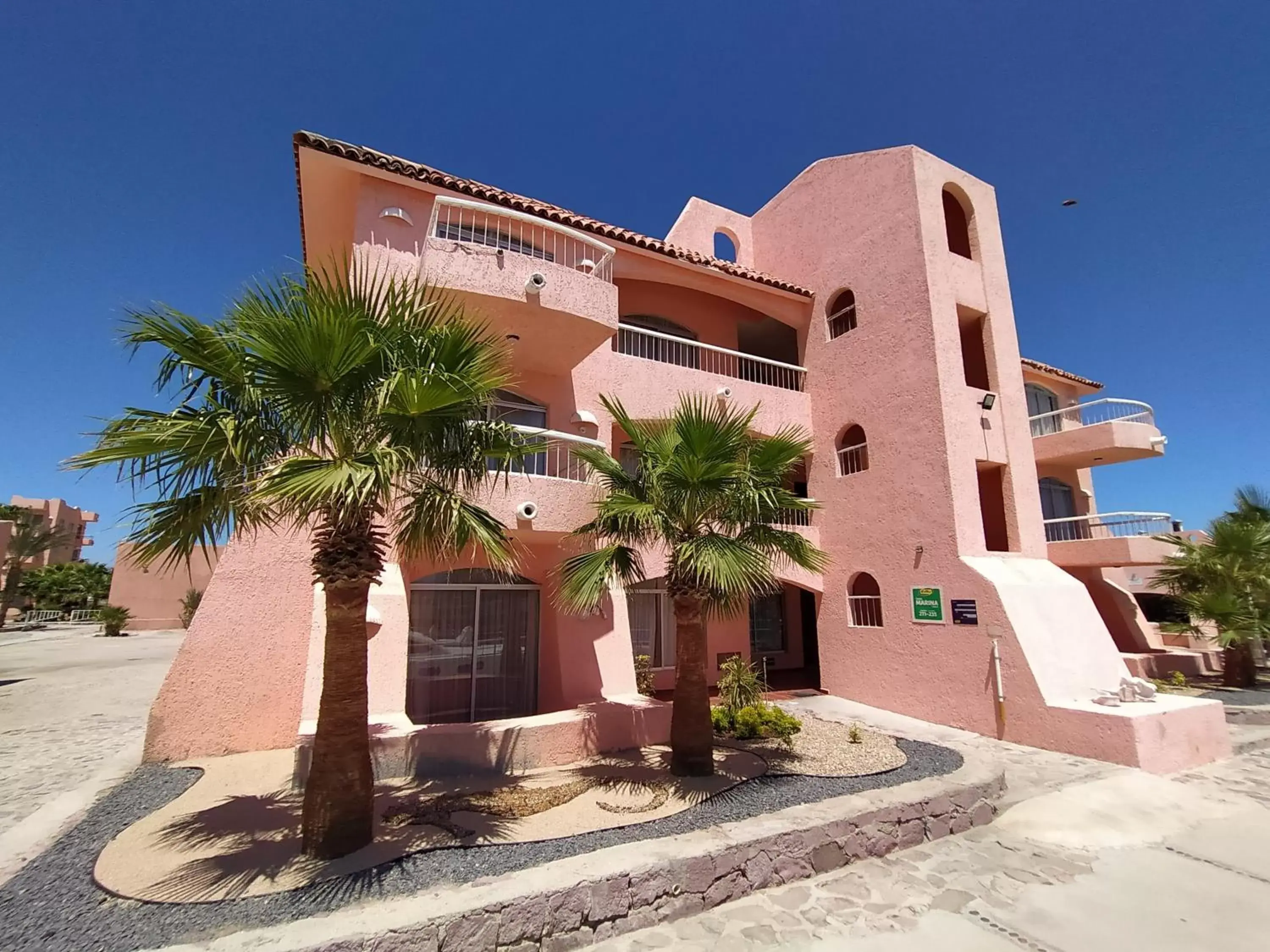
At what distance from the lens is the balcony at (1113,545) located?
53.5ft

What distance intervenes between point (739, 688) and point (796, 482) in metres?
8.28

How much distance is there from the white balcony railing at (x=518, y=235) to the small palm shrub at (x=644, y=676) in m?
8.02

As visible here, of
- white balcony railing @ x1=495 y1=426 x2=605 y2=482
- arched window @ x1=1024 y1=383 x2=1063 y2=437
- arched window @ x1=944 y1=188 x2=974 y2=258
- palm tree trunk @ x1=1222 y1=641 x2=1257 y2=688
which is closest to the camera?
white balcony railing @ x1=495 y1=426 x2=605 y2=482

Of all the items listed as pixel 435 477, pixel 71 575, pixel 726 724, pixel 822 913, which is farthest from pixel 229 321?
pixel 71 575

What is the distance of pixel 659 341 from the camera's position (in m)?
15.1

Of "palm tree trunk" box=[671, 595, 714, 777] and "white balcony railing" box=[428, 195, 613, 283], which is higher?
"white balcony railing" box=[428, 195, 613, 283]

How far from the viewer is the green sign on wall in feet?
38.5

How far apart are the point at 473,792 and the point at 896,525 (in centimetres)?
996

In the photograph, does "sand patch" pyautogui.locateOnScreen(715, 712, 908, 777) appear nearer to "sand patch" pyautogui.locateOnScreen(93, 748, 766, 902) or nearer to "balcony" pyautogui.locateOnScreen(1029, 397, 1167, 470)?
"sand patch" pyautogui.locateOnScreen(93, 748, 766, 902)

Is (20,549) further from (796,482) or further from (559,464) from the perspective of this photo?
(796,482)

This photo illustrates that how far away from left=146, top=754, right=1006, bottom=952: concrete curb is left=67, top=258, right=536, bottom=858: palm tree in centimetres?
150

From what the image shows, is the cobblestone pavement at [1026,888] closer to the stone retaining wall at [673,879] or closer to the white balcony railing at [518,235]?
the stone retaining wall at [673,879]

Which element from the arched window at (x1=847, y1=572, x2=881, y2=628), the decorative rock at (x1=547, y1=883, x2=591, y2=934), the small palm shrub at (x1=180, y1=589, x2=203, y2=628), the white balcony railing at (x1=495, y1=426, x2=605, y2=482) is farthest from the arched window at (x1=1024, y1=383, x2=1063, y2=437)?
the small palm shrub at (x1=180, y1=589, x2=203, y2=628)

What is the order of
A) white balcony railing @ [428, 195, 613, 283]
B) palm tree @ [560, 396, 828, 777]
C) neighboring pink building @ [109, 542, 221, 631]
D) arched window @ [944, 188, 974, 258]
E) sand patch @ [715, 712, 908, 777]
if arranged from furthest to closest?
1. neighboring pink building @ [109, 542, 221, 631]
2. arched window @ [944, 188, 974, 258]
3. white balcony railing @ [428, 195, 613, 283]
4. sand patch @ [715, 712, 908, 777]
5. palm tree @ [560, 396, 828, 777]
